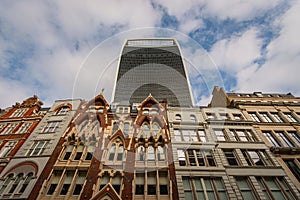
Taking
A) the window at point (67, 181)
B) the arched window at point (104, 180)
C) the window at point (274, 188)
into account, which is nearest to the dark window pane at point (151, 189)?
the arched window at point (104, 180)

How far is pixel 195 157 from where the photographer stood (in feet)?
66.2

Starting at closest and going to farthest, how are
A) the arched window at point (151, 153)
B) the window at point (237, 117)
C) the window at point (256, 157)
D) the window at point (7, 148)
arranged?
the window at point (256, 157)
the arched window at point (151, 153)
the window at point (7, 148)
the window at point (237, 117)

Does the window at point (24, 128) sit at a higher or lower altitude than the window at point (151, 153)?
higher

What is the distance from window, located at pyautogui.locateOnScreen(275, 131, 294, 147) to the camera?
22922 mm

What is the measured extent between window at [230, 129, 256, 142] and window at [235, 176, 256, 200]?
6015 mm

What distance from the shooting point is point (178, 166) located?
744 inches

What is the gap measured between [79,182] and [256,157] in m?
21.4

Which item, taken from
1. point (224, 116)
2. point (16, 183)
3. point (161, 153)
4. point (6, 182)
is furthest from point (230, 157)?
point (6, 182)

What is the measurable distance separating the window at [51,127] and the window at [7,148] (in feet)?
13.2

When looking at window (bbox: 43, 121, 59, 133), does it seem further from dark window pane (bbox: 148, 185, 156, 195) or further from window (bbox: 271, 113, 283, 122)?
window (bbox: 271, 113, 283, 122)

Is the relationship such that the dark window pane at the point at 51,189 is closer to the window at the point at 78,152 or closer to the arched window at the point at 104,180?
the window at the point at 78,152

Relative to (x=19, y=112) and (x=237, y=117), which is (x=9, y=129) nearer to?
(x=19, y=112)

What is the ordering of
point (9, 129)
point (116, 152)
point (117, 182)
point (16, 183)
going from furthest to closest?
point (9, 129)
point (116, 152)
point (16, 183)
point (117, 182)

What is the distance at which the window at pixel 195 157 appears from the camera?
19688mm
